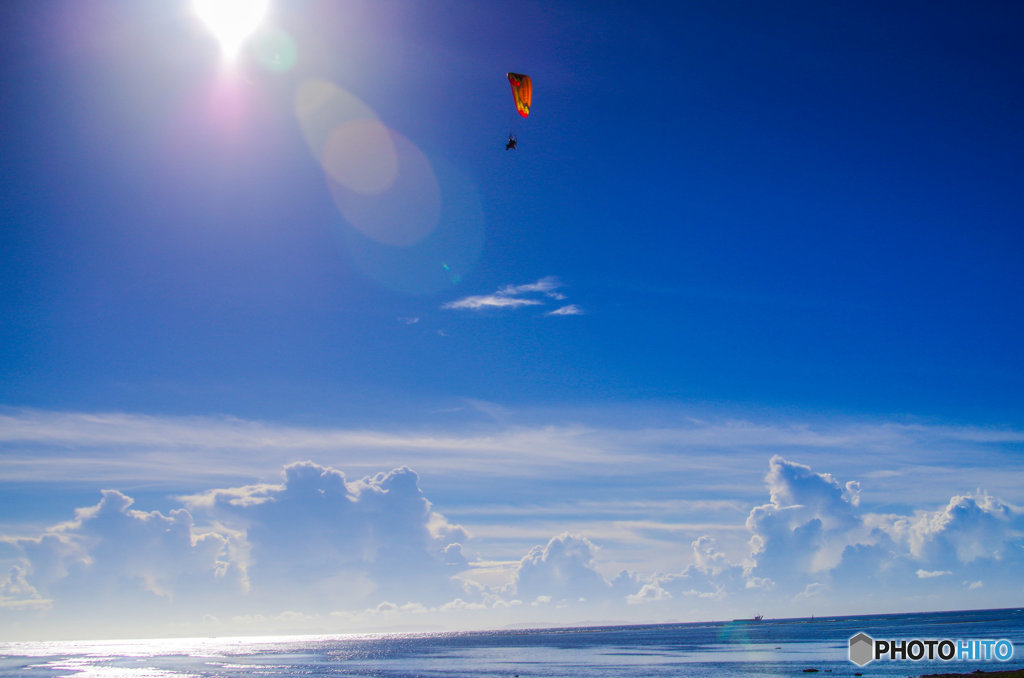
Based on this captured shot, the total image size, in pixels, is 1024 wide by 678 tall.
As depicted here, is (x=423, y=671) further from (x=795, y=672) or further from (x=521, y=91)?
(x=521, y=91)

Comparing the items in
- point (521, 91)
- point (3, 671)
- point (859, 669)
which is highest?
point (521, 91)

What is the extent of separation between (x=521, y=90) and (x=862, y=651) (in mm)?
112775

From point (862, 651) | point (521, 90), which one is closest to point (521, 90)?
point (521, 90)

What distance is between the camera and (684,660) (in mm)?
126500

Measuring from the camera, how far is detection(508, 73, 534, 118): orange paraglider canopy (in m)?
56.7

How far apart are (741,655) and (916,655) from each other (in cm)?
3141

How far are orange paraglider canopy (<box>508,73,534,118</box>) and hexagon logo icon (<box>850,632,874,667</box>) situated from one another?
90731 millimetres

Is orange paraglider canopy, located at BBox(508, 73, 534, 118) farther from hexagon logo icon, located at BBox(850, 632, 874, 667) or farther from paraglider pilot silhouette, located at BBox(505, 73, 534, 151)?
hexagon logo icon, located at BBox(850, 632, 874, 667)

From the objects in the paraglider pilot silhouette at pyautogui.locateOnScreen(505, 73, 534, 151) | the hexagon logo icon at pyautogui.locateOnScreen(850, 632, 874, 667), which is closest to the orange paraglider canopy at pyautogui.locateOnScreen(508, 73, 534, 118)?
the paraglider pilot silhouette at pyautogui.locateOnScreen(505, 73, 534, 151)

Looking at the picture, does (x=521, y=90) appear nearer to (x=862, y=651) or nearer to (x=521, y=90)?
(x=521, y=90)

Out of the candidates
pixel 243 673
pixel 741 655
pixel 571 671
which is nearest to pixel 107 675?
pixel 243 673

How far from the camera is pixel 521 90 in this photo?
188ft

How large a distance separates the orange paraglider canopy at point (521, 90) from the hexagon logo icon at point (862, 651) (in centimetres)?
9073

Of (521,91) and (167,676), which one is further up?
(521,91)
